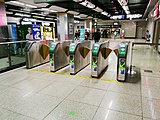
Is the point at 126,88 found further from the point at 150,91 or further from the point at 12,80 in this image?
the point at 12,80

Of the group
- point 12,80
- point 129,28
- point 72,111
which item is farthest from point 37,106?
point 129,28

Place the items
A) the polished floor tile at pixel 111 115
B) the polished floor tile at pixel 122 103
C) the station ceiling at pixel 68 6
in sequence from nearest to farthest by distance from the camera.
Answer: the polished floor tile at pixel 111 115
the polished floor tile at pixel 122 103
the station ceiling at pixel 68 6

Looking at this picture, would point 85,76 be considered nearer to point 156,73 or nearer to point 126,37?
point 156,73

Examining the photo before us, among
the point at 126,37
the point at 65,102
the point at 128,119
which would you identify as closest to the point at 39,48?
the point at 65,102

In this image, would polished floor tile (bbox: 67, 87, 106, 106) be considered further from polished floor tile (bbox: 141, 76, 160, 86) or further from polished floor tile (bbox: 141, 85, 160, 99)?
polished floor tile (bbox: 141, 76, 160, 86)

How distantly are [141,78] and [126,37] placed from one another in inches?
776

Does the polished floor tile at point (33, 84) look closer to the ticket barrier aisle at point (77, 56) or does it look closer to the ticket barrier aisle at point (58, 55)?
the ticket barrier aisle at point (58, 55)

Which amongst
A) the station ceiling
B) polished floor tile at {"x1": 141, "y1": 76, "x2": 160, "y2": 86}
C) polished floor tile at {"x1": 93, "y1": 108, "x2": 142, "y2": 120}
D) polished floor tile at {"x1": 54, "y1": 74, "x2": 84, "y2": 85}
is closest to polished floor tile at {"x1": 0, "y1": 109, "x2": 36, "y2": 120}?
polished floor tile at {"x1": 93, "y1": 108, "x2": 142, "y2": 120}

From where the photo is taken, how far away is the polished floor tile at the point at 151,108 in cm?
221

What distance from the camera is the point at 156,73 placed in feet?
14.6

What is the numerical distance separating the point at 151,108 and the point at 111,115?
2.68 ft

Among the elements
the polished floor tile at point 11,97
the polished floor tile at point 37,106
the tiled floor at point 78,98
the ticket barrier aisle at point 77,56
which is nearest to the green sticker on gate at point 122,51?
the tiled floor at point 78,98

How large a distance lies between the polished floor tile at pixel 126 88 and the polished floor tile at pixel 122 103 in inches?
7.8

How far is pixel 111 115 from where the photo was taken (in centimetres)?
222
